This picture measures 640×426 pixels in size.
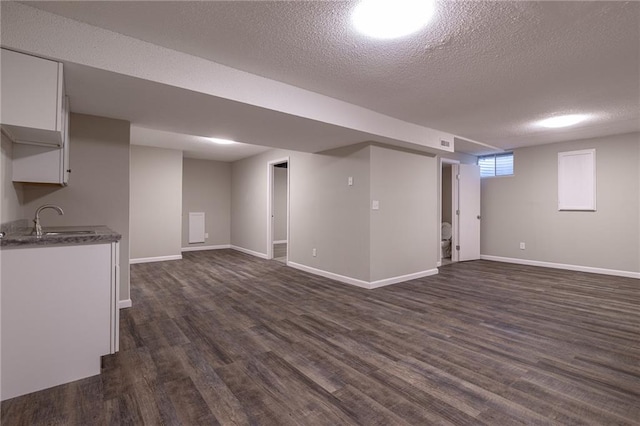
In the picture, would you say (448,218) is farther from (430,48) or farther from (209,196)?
(430,48)

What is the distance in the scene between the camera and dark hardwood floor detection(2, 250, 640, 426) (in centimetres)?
169

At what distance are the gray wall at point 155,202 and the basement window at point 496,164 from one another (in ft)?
21.9

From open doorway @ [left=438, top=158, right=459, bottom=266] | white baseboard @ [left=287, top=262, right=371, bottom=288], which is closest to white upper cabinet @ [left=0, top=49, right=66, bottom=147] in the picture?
white baseboard @ [left=287, top=262, right=371, bottom=288]

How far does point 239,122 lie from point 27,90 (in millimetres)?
1715

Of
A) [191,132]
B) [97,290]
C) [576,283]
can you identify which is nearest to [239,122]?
[191,132]

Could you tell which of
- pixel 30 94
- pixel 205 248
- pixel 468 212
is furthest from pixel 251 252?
pixel 30 94

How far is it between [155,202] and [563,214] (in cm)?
780

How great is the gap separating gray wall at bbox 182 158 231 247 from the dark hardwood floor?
393 cm

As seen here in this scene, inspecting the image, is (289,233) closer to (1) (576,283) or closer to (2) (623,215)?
(1) (576,283)

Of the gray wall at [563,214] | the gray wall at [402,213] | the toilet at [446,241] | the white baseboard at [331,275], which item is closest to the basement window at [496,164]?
the gray wall at [563,214]

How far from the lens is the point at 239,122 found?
3322 mm

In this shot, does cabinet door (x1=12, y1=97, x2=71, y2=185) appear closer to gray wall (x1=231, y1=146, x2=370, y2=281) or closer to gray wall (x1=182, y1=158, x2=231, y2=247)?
gray wall (x1=231, y1=146, x2=370, y2=281)

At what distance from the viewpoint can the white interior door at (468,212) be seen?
638cm

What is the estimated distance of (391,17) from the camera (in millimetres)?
1938
